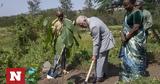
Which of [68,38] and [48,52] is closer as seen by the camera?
[68,38]

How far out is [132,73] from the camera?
30.7 ft

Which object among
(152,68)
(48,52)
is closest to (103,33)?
(152,68)

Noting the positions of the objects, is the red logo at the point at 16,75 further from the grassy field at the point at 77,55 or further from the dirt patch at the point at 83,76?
the grassy field at the point at 77,55

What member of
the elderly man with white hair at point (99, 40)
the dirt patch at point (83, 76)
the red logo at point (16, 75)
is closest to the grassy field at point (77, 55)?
the dirt patch at point (83, 76)

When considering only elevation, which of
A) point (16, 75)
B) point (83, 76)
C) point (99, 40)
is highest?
point (99, 40)

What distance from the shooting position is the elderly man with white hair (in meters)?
10.3

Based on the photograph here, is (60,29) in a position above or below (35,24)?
below

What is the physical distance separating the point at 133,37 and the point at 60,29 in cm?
289

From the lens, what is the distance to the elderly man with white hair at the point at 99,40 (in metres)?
10.3

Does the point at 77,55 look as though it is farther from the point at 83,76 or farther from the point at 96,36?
the point at 96,36

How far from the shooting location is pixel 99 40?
10469 mm

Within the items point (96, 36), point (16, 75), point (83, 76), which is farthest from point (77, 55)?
point (16, 75)

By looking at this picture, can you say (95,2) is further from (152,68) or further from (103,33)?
(103,33)

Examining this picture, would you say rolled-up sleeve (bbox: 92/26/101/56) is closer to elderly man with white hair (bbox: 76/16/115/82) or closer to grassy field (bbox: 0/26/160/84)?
elderly man with white hair (bbox: 76/16/115/82)
